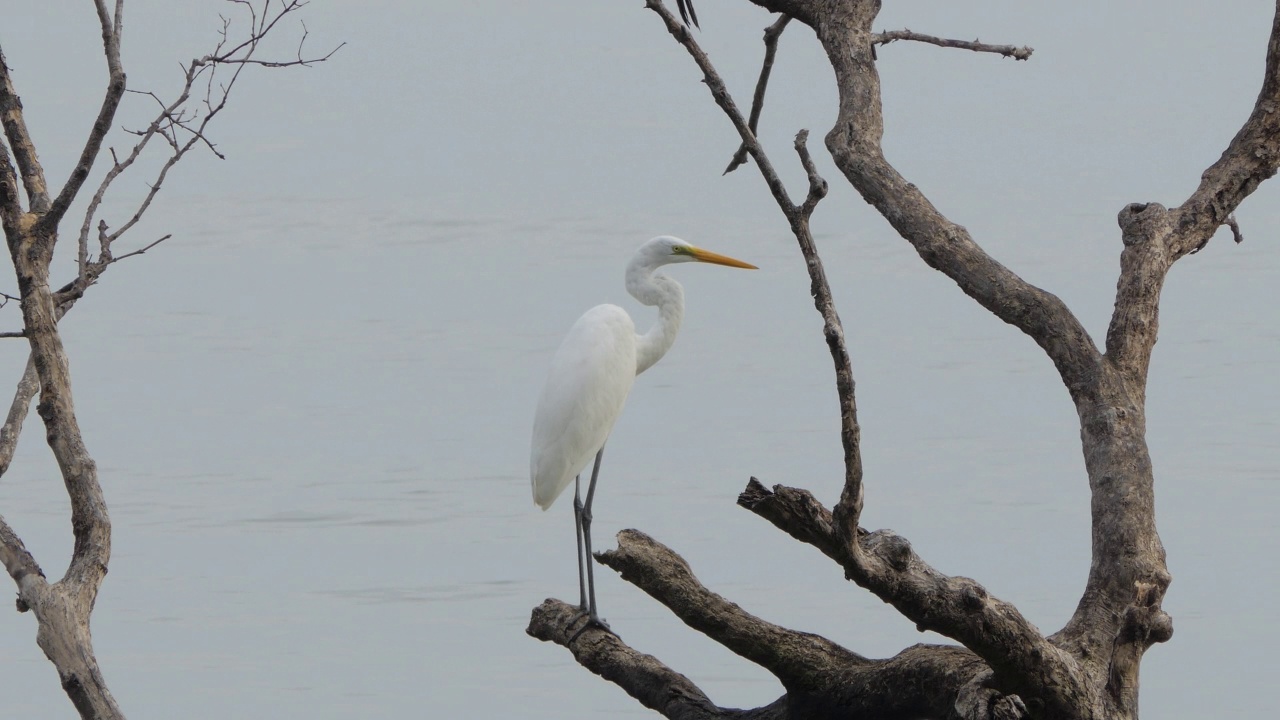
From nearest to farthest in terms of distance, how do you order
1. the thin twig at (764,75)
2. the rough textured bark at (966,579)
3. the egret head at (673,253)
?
the rough textured bark at (966,579) → the egret head at (673,253) → the thin twig at (764,75)

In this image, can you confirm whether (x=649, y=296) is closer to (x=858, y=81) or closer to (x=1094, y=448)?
(x=858, y=81)

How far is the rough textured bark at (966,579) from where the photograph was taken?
2883 mm

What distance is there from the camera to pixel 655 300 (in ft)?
15.3

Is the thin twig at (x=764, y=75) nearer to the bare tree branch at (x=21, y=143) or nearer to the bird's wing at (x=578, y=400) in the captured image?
the bird's wing at (x=578, y=400)

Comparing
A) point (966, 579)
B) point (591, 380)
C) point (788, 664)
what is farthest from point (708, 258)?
point (966, 579)

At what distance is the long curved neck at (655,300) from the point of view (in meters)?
4.64

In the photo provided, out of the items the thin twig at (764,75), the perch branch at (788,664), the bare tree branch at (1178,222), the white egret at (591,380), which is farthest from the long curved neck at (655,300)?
the bare tree branch at (1178,222)

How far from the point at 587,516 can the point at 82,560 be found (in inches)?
71.4

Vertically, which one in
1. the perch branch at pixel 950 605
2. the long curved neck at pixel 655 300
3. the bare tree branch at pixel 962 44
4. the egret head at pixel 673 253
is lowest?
the perch branch at pixel 950 605

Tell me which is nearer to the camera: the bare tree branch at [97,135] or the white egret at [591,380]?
the bare tree branch at [97,135]

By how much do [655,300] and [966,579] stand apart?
1.86m

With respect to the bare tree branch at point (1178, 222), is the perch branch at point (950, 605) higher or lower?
lower

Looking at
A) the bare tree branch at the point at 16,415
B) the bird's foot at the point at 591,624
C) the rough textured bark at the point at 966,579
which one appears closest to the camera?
the rough textured bark at the point at 966,579

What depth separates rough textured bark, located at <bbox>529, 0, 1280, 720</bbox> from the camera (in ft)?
9.46
